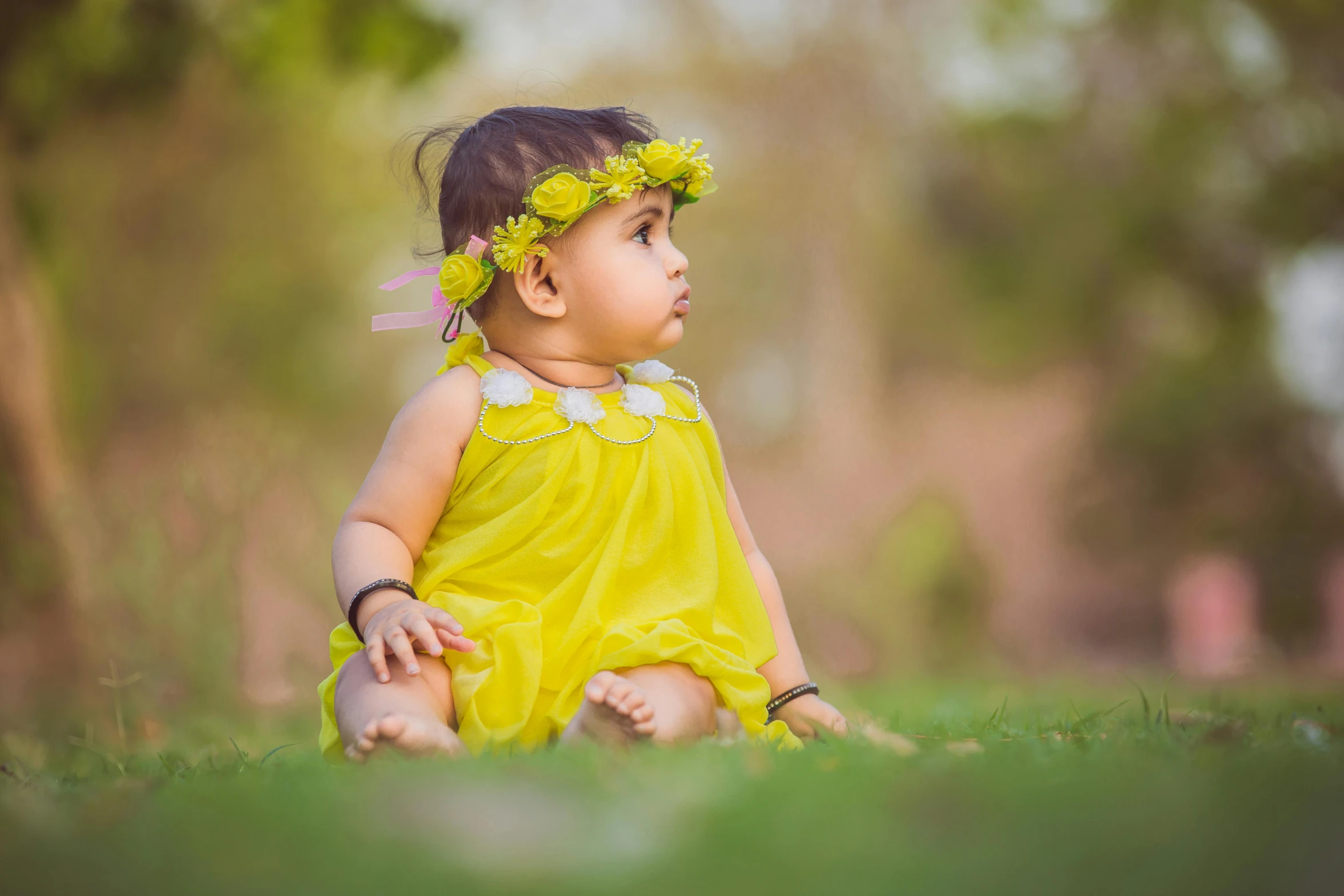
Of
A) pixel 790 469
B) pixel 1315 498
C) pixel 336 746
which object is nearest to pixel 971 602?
pixel 790 469

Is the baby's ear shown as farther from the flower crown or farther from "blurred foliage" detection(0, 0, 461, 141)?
"blurred foliage" detection(0, 0, 461, 141)

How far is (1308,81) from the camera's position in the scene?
8.15m

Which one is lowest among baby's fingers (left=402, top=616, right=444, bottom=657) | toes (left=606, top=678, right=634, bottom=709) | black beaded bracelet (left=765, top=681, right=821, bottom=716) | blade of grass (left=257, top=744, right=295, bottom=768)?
black beaded bracelet (left=765, top=681, right=821, bottom=716)

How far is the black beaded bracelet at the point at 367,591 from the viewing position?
212cm

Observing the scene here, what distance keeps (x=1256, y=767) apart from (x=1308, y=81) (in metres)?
8.04

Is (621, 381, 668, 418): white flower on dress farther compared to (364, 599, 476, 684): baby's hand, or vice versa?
(621, 381, 668, 418): white flower on dress

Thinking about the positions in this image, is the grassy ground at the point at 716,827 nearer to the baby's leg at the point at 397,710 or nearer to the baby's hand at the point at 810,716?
the baby's leg at the point at 397,710

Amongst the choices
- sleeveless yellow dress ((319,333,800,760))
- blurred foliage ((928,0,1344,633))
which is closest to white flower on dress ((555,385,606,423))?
sleeveless yellow dress ((319,333,800,760))

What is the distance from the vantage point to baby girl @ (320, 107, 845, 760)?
2.07m

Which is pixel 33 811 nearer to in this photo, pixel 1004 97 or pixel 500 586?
pixel 500 586

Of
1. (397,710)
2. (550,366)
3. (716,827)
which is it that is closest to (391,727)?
(397,710)

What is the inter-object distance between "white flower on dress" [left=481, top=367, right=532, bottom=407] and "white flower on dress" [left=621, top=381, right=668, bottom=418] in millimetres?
208

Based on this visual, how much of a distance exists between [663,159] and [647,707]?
108cm

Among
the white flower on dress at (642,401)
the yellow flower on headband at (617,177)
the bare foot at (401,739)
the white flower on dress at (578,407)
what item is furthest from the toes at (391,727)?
the yellow flower on headband at (617,177)
